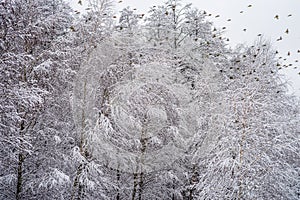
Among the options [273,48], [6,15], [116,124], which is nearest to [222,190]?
[116,124]

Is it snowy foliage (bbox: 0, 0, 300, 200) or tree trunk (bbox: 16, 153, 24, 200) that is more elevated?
snowy foliage (bbox: 0, 0, 300, 200)

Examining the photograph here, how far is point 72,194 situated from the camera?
8156 millimetres

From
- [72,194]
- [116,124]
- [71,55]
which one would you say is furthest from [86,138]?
[71,55]

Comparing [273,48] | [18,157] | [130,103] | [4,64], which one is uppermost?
[273,48]

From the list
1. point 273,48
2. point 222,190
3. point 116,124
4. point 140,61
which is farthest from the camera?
point 140,61

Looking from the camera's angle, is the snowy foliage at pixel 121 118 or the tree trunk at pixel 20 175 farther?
the tree trunk at pixel 20 175

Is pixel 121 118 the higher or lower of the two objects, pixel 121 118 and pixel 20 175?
the higher

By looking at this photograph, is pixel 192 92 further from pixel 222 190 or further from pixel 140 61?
pixel 222 190

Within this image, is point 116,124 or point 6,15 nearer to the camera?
point 6,15

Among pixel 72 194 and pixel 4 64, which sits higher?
pixel 4 64

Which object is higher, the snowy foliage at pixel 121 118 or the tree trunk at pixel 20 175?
the snowy foliage at pixel 121 118

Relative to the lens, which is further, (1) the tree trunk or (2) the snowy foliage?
(1) the tree trunk

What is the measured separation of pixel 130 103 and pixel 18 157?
3655 millimetres

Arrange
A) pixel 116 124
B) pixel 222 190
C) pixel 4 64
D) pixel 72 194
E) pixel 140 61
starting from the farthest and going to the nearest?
pixel 140 61, pixel 116 124, pixel 72 194, pixel 222 190, pixel 4 64
